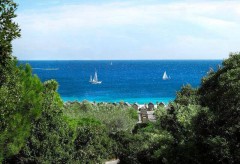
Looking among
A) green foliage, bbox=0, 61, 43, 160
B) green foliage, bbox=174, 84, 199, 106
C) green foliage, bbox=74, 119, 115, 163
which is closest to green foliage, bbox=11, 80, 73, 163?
green foliage, bbox=0, 61, 43, 160

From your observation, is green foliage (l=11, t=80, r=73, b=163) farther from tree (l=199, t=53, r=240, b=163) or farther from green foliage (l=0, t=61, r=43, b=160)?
tree (l=199, t=53, r=240, b=163)

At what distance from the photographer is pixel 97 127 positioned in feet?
66.8

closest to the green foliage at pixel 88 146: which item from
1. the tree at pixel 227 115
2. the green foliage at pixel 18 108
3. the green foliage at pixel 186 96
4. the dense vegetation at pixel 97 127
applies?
the dense vegetation at pixel 97 127

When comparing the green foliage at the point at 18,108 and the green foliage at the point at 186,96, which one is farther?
the green foliage at the point at 186,96

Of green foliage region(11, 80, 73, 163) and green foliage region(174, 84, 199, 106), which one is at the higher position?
green foliage region(174, 84, 199, 106)

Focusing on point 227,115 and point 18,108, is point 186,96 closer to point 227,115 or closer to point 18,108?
point 18,108

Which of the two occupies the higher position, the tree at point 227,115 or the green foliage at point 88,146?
the tree at point 227,115

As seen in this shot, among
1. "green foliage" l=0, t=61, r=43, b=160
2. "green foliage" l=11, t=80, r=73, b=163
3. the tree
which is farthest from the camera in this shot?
"green foliage" l=11, t=80, r=73, b=163

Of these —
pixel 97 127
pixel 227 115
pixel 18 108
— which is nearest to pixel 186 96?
pixel 97 127

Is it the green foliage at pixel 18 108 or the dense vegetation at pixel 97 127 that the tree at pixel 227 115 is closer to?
the dense vegetation at pixel 97 127

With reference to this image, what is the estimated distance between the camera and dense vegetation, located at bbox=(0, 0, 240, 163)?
1233cm

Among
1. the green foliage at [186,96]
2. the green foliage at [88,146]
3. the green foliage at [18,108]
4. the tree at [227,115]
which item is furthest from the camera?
the green foliage at [186,96]

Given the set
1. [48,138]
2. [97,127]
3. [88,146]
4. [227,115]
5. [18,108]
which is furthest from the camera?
[97,127]

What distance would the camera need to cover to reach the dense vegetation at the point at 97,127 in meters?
12.3
